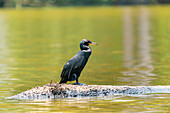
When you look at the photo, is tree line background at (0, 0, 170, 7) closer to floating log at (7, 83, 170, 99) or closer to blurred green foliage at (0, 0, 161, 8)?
blurred green foliage at (0, 0, 161, 8)

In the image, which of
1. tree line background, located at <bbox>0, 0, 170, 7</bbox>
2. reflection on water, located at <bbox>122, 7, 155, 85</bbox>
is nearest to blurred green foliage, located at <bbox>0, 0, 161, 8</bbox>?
tree line background, located at <bbox>0, 0, 170, 7</bbox>

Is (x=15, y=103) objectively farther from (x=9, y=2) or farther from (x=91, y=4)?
(x=91, y=4)

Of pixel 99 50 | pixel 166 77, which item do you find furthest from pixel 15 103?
pixel 99 50

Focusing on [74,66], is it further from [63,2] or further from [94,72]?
[63,2]

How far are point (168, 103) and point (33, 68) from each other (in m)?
8.12

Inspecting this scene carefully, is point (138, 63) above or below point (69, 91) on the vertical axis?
above

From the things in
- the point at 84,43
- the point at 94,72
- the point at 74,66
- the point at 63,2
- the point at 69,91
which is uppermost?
the point at 63,2

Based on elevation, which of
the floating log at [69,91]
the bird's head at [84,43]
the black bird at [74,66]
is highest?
the bird's head at [84,43]

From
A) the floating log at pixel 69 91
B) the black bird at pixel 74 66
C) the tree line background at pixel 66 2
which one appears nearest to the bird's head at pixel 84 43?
the black bird at pixel 74 66

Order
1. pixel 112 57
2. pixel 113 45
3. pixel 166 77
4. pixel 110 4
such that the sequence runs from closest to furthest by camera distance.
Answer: pixel 166 77 < pixel 112 57 < pixel 113 45 < pixel 110 4

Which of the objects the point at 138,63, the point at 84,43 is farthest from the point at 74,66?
the point at 138,63

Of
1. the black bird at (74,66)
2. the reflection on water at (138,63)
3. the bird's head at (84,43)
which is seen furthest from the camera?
the reflection on water at (138,63)

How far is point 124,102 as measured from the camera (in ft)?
38.5

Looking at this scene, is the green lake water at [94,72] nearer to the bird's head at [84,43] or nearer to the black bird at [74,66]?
the black bird at [74,66]
